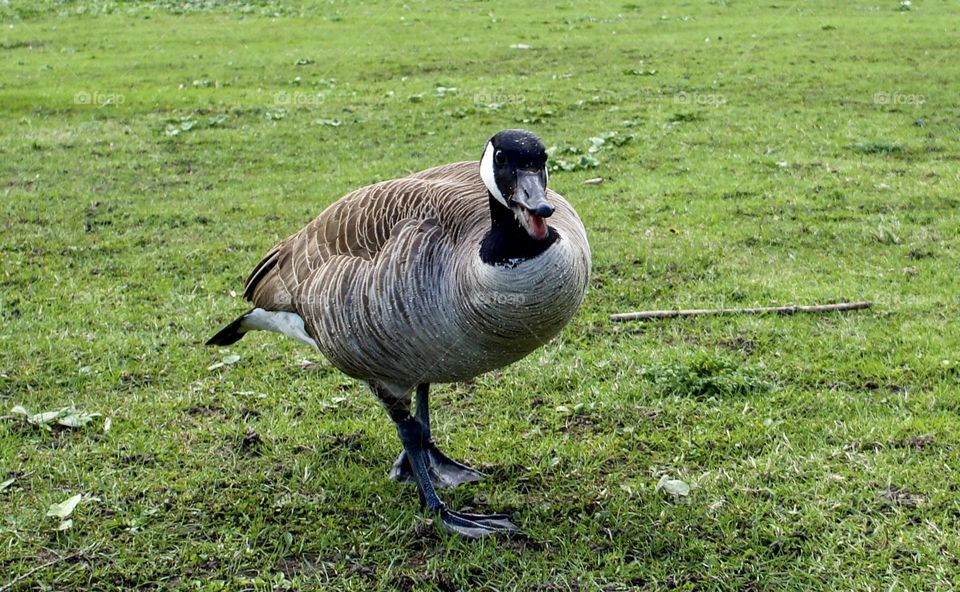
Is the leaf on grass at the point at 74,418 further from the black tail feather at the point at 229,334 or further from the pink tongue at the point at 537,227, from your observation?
the pink tongue at the point at 537,227

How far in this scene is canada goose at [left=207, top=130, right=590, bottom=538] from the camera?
11.0 ft

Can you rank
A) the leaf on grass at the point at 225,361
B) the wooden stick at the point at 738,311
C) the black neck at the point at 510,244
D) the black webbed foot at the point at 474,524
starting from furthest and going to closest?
1. the wooden stick at the point at 738,311
2. the leaf on grass at the point at 225,361
3. the black webbed foot at the point at 474,524
4. the black neck at the point at 510,244

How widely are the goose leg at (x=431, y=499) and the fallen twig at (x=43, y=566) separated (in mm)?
1363

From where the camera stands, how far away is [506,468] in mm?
4492

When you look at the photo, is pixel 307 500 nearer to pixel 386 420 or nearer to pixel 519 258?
pixel 386 420

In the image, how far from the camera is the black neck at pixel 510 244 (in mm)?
3330

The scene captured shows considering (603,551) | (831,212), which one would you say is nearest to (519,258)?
(603,551)

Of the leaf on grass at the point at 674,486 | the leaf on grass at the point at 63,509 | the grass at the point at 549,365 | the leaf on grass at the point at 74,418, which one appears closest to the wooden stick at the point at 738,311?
the grass at the point at 549,365

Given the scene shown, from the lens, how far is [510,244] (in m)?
3.33

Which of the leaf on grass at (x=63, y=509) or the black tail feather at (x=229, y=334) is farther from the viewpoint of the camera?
the black tail feather at (x=229, y=334)

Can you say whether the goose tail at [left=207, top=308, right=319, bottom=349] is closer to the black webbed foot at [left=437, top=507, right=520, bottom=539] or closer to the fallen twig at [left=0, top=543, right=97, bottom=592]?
the black webbed foot at [left=437, top=507, right=520, bottom=539]

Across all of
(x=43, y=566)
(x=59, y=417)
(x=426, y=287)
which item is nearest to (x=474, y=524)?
(x=426, y=287)

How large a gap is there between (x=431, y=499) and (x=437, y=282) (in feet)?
3.57

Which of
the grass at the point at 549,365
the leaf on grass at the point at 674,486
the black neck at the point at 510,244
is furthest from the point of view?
the leaf on grass at the point at 674,486
